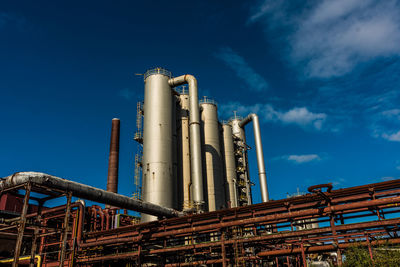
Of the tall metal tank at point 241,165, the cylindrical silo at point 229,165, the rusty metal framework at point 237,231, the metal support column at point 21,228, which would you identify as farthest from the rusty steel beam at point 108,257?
the tall metal tank at point 241,165

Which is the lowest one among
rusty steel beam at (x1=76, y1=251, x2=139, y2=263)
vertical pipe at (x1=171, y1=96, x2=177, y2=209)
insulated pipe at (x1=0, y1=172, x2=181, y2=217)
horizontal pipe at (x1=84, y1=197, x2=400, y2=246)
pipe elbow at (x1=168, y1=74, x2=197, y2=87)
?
rusty steel beam at (x1=76, y1=251, x2=139, y2=263)

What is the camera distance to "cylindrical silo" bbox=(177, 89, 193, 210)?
103ft

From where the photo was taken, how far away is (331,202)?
14.5 m

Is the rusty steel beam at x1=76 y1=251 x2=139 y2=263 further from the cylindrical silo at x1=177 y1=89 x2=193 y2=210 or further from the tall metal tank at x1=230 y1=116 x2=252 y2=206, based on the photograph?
the tall metal tank at x1=230 y1=116 x2=252 y2=206

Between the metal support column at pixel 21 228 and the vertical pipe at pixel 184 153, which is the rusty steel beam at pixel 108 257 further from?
the vertical pipe at pixel 184 153

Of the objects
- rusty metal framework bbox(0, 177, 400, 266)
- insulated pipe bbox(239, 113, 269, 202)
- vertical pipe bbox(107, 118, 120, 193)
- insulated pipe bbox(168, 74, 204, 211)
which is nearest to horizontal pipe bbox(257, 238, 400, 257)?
rusty metal framework bbox(0, 177, 400, 266)

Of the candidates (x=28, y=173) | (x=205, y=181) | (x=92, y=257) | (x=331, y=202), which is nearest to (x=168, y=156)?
(x=205, y=181)

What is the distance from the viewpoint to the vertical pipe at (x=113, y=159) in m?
36.5

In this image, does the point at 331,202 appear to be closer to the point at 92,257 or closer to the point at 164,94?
the point at 92,257

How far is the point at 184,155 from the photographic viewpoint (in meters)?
33.7

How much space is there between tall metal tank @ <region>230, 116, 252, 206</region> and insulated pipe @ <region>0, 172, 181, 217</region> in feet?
61.6

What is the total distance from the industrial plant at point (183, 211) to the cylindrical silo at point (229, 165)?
132 millimetres

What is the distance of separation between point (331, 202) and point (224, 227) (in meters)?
5.41

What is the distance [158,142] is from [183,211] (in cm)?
747
